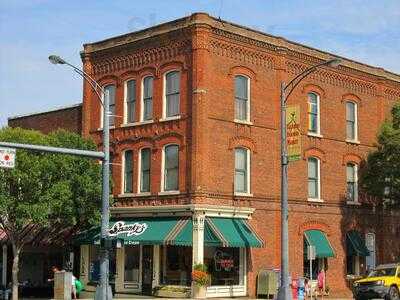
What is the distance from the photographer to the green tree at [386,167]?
126 ft

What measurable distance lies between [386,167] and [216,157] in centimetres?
992

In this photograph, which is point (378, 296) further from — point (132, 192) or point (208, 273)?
point (132, 192)

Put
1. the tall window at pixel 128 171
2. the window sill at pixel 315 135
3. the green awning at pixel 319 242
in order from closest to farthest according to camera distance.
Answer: the tall window at pixel 128 171 → the green awning at pixel 319 242 → the window sill at pixel 315 135

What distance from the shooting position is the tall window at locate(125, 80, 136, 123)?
37500 mm

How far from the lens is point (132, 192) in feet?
121

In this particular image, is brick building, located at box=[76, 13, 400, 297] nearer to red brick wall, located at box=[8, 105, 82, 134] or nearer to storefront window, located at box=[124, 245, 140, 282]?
storefront window, located at box=[124, 245, 140, 282]

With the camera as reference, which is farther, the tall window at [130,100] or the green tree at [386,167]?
the green tree at [386,167]

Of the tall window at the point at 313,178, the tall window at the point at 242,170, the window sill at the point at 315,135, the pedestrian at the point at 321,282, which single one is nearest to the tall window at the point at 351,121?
the window sill at the point at 315,135

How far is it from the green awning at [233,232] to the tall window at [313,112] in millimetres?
7309

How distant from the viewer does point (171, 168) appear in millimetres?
35281

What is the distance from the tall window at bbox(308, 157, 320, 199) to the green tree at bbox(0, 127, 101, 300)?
11361mm

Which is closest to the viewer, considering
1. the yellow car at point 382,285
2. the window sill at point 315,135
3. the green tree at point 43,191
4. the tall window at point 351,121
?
the green tree at point 43,191

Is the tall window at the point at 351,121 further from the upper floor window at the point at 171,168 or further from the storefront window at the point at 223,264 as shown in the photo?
the upper floor window at the point at 171,168

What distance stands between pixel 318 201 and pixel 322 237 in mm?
1870
